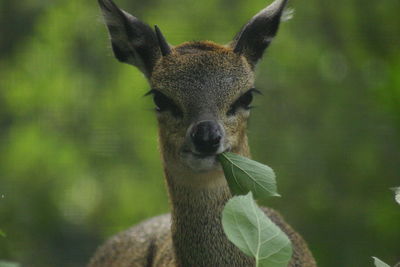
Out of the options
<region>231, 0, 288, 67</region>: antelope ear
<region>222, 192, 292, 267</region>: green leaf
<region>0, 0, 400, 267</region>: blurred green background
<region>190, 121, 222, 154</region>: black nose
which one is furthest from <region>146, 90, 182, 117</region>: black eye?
<region>0, 0, 400, 267</region>: blurred green background

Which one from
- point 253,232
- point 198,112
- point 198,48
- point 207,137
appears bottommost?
point 253,232

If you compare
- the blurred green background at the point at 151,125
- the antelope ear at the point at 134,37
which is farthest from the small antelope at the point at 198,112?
the blurred green background at the point at 151,125

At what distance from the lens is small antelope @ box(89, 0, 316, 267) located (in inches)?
184

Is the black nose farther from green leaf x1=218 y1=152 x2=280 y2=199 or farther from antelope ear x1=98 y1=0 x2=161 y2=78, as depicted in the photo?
antelope ear x1=98 y1=0 x2=161 y2=78

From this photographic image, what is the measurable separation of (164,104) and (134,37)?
21.6 inches

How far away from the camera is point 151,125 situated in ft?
34.6

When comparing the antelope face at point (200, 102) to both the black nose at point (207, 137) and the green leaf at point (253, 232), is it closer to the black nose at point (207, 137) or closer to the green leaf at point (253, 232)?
the black nose at point (207, 137)

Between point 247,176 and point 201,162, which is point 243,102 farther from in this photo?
point 247,176

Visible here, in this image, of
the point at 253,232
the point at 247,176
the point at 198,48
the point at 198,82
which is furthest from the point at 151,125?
→ the point at 253,232

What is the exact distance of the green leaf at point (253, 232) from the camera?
3.30m

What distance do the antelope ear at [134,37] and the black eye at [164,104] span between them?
28cm

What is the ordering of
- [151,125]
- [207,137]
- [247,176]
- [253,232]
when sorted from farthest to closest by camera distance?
[151,125], [207,137], [247,176], [253,232]

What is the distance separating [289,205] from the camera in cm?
969

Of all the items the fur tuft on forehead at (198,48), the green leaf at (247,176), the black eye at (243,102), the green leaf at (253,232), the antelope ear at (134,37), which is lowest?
the green leaf at (253,232)
